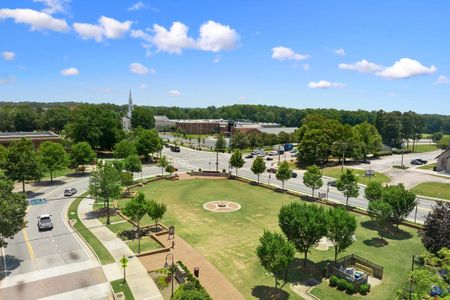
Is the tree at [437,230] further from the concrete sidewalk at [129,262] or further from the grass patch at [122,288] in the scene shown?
the grass patch at [122,288]

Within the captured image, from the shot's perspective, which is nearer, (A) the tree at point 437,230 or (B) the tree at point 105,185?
(A) the tree at point 437,230

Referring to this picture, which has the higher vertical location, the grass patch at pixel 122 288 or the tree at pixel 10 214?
the tree at pixel 10 214

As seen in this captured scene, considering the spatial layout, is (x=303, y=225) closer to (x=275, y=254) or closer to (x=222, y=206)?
(x=275, y=254)

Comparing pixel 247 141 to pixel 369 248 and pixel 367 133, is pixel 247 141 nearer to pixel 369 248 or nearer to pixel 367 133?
pixel 367 133

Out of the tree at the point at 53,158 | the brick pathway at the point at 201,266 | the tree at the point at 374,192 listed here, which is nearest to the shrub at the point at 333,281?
the brick pathway at the point at 201,266

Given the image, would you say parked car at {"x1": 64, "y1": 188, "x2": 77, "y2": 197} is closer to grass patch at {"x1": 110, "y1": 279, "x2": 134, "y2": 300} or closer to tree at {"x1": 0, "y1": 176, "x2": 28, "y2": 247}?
tree at {"x1": 0, "y1": 176, "x2": 28, "y2": 247}

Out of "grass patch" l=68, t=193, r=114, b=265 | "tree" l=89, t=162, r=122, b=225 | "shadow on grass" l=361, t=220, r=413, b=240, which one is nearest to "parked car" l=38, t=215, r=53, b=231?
"grass patch" l=68, t=193, r=114, b=265

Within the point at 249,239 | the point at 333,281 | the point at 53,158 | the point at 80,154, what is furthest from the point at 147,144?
the point at 333,281
